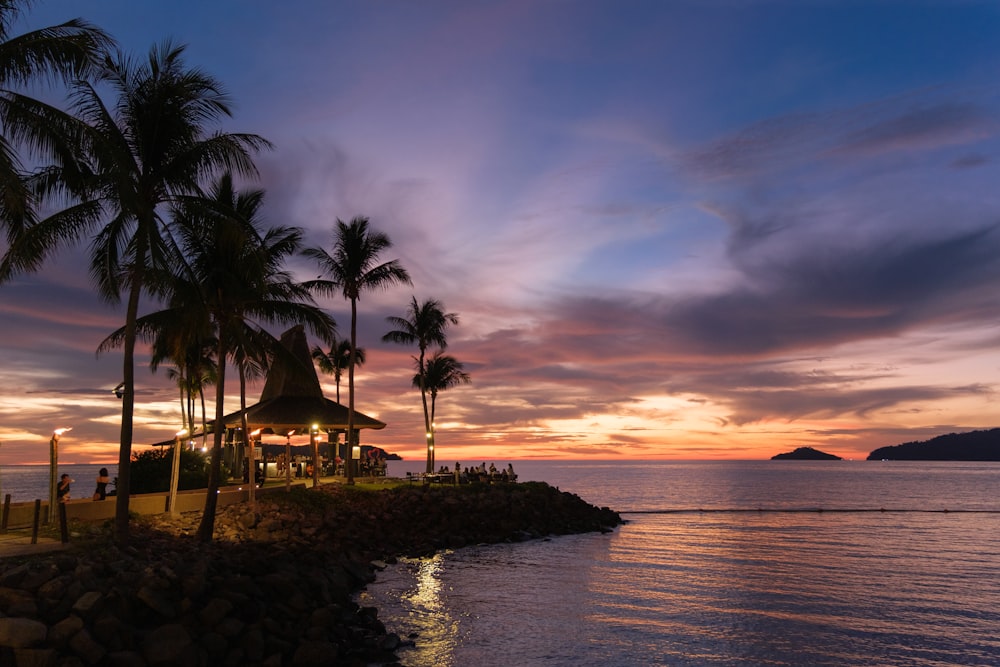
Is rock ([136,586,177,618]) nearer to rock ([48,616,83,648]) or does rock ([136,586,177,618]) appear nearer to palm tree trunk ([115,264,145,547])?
rock ([48,616,83,648])

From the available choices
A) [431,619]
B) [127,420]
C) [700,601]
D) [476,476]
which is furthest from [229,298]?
[476,476]

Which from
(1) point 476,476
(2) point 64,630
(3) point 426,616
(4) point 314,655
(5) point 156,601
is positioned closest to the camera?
(2) point 64,630

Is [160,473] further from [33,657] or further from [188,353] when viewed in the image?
[33,657]

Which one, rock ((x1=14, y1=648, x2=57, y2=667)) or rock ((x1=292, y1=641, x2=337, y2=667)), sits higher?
rock ((x1=14, y1=648, x2=57, y2=667))

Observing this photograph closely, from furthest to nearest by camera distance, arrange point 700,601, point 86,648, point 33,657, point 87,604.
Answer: point 700,601
point 87,604
point 86,648
point 33,657

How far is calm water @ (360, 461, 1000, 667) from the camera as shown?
688 inches

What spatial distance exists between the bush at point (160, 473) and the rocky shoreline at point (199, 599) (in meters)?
4.32

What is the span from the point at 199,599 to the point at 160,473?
58.4 feet

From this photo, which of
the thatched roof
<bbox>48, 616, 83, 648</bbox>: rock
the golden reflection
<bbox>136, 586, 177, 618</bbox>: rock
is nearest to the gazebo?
the thatched roof

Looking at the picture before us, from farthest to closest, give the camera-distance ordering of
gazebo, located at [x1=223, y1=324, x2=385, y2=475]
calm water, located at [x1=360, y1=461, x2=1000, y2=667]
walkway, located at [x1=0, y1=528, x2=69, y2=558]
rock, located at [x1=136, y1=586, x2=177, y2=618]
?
1. gazebo, located at [x1=223, y1=324, x2=385, y2=475]
2. calm water, located at [x1=360, y1=461, x2=1000, y2=667]
3. walkway, located at [x1=0, y1=528, x2=69, y2=558]
4. rock, located at [x1=136, y1=586, x2=177, y2=618]

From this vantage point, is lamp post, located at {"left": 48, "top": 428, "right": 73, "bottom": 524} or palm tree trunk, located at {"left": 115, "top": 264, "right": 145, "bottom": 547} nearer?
palm tree trunk, located at {"left": 115, "top": 264, "right": 145, "bottom": 547}

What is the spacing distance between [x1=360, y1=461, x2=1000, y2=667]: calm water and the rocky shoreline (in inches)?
70.0

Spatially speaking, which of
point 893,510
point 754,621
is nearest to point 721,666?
point 754,621

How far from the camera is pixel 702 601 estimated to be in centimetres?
2372
